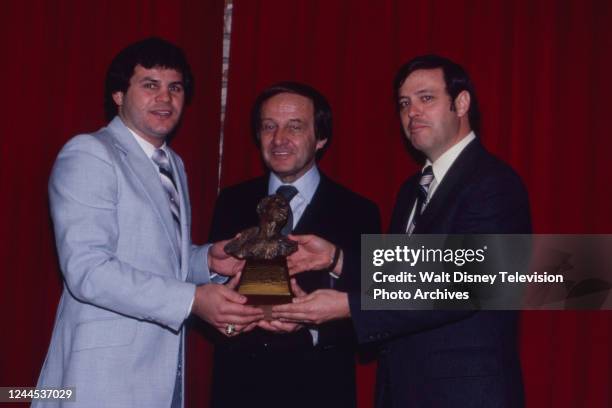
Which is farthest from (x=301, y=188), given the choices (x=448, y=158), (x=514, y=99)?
(x=514, y=99)

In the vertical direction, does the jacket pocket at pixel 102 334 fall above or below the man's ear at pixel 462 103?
below

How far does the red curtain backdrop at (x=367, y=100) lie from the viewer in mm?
3045

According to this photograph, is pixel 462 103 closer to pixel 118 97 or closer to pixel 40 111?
pixel 118 97

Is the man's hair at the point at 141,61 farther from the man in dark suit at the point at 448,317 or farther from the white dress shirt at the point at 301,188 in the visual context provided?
the man in dark suit at the point at 448,317

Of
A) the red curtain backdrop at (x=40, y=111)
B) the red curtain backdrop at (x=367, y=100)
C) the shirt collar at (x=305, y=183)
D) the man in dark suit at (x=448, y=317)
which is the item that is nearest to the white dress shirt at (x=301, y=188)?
the shirt collar at (x=305, y=183)

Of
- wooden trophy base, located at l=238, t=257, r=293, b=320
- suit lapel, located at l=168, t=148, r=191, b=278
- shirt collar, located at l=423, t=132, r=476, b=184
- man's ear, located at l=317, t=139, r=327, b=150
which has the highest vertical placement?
man's ear, located at l=317, t=139, r=327, b=150

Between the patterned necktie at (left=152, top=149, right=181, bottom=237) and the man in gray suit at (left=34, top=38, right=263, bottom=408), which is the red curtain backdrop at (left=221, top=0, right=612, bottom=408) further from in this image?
the man in gray suit at (left=34, top=38, right=263, bottom=408)

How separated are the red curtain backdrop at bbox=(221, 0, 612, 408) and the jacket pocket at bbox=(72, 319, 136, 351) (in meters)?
1.32

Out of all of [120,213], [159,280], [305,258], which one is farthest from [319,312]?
[120,213]

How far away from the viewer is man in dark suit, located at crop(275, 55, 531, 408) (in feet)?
6.95

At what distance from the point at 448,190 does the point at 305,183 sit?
61cm

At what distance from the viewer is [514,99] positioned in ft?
10.2

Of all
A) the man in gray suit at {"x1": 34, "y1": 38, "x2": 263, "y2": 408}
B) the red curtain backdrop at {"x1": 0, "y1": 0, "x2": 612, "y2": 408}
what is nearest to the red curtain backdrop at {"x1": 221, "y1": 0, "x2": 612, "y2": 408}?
the red curtain backdrop at {"x1": 0, "y1": 0, "x2": 612, "y2": 408}

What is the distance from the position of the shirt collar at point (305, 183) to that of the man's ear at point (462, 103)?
0.58 meters
